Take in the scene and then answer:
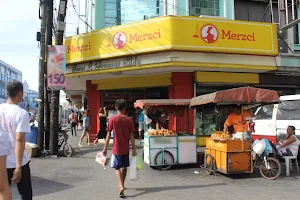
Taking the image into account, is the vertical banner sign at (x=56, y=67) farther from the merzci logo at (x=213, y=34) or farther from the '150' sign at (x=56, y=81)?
Answer: the merzci logo at (x=213, y=34)

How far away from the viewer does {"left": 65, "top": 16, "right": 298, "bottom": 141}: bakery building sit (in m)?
11.4

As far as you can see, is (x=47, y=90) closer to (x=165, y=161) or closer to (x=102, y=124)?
(x=102, y=124)

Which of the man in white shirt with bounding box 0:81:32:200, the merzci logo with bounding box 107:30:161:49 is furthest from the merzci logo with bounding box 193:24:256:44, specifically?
the man in white shirt with bounding box 0:81:32:200

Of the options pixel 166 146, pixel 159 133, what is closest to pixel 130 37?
pixel 159 133

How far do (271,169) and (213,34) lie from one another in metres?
6.21

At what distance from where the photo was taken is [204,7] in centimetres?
1382

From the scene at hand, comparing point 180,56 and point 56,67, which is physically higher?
point 180,56

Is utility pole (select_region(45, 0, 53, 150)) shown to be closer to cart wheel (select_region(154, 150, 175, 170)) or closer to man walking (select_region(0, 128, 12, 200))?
cart wheel (select_region(154, 150, 175, 170))

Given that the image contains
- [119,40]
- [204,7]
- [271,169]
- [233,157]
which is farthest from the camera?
[204,7]

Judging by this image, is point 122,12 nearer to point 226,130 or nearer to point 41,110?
point 41,110

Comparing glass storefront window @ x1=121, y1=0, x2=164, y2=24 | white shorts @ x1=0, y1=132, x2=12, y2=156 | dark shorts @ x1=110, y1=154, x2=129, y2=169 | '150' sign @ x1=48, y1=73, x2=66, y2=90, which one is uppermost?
glass storefront window @ x1=121, y1=0, x2=164, y2=24

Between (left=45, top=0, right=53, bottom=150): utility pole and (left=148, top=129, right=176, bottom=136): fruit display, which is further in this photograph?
(left=45, top=0, right=53, bottom=150): utility pole

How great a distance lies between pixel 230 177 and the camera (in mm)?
7332

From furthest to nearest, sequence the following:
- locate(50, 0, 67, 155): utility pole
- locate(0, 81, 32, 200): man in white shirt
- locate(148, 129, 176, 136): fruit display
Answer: locate(50, 0, 67, 155): utility pole < locate(148, 129, 176, 136): fruit display < locate(0, 81, 32, 200): man in white shirt
